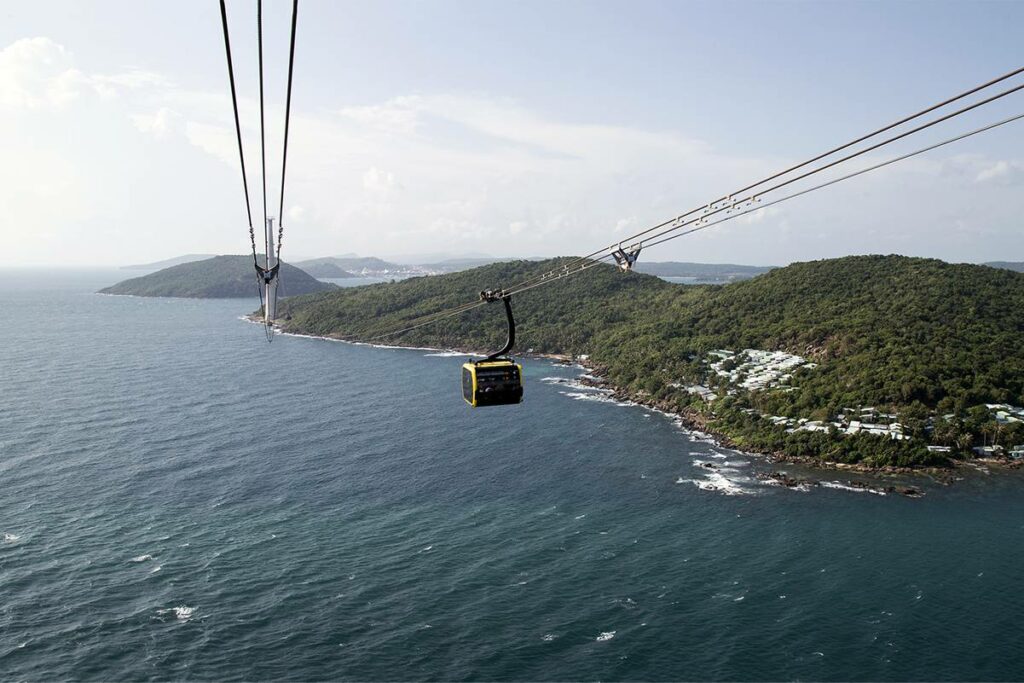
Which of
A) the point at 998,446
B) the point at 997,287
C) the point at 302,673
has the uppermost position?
the point at 997,287

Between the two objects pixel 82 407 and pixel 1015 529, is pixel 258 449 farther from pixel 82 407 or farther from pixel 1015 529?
pixel 1015 529

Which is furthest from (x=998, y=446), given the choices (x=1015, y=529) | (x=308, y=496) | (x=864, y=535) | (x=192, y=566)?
(x=192, y=566)

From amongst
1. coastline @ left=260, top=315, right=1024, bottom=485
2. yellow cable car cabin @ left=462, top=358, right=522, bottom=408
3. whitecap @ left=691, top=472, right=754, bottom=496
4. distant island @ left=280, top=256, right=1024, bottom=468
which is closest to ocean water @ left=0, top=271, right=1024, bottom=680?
whitecap @ left=691, top=472, right=754, bottom=496

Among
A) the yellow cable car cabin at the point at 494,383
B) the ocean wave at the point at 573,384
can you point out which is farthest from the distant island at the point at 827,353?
the yellow cable car cabin at the point at 494,383

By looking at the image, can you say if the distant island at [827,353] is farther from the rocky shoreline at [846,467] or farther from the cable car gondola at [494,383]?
the cable car gondola at [494,383]

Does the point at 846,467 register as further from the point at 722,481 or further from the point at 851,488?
the point at 722,481

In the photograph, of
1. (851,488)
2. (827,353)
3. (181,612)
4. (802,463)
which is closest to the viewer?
(181,612)

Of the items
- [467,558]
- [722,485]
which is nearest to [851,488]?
[722,485]
